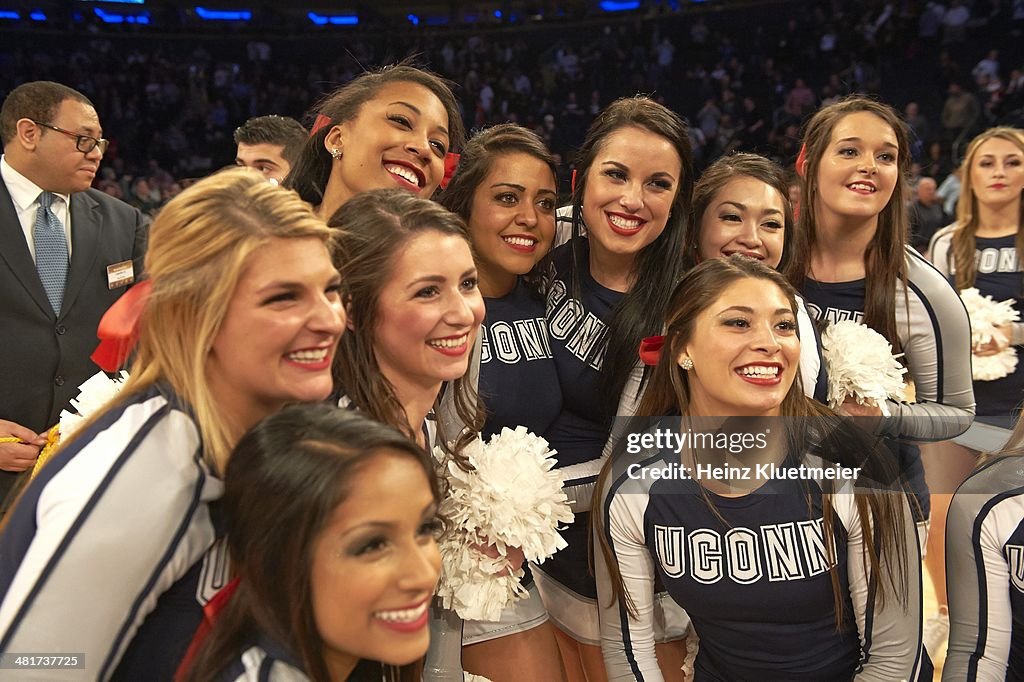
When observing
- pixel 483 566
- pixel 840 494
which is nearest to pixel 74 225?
pixel 483 566

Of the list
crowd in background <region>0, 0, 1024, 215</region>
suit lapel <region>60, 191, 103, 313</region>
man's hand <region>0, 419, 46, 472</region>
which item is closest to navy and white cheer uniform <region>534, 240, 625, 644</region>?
man's hand <region>0, 419, 46, 472</region>

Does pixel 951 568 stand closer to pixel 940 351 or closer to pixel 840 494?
pixel 840 494

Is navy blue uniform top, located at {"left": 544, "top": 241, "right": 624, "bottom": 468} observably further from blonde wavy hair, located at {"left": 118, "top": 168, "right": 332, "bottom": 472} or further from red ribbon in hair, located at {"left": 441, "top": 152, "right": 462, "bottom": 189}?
blonde wavy hair, located at {"left": 118, "top": 168, "right": 332, "bottom": 472}

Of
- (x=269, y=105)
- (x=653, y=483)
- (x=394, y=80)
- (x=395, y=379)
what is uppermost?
(x=269, y=105)

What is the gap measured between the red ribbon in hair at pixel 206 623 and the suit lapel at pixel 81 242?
6.76 ft

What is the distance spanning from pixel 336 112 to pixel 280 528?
4.68 ft

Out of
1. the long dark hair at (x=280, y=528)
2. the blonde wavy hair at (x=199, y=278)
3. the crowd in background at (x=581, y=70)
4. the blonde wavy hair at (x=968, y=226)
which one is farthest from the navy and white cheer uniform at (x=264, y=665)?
the crowd in background at (x=581, y=70)

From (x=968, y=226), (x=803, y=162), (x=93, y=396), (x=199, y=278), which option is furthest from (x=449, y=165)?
(x=968, y=226)

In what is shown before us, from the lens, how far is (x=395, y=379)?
A: 1613 mm

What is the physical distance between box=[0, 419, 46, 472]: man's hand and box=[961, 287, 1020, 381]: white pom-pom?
3066 millimetres

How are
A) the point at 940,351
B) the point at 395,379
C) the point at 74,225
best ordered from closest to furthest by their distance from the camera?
the point at 395,379 → the point at 940,351 → the point at 74,225

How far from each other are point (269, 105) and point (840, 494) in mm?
→ 10402

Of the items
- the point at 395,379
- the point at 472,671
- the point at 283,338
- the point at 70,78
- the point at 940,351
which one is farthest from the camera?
the point at 70,78

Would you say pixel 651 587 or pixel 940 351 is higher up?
pixel 940 351
